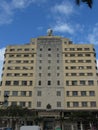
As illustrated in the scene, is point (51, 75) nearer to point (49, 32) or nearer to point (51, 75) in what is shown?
point (51, 75)

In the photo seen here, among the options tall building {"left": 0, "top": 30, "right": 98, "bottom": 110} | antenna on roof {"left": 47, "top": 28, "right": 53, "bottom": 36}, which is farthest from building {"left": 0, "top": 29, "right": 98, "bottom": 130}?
antenna on roof {"left": 47, "top": 28, "right": 53, "bottom": 36}

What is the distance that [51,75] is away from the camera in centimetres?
7538

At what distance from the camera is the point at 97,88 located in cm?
7194

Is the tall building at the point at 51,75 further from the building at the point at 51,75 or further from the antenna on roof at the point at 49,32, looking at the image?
the antenna on roof at the point at 49,32

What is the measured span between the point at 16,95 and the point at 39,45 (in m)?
21.1

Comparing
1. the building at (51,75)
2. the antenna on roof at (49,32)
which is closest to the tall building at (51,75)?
the building at (51,75)

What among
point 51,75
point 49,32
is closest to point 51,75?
point 51,75

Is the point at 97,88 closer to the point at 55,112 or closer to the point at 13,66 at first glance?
the point at 55,112

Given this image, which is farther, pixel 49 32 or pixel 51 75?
pixel 49 32

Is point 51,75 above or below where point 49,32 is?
below

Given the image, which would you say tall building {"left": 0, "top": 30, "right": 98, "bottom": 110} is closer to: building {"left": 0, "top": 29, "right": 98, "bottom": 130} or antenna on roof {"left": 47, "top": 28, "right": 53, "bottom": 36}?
building {"left": 0, "top": 29, "right": 98, "bottom": 130}

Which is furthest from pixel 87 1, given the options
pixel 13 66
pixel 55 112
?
pixel 13 66

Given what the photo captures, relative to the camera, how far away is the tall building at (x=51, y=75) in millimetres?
70750

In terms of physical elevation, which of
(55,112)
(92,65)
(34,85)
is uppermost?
(92,65)
